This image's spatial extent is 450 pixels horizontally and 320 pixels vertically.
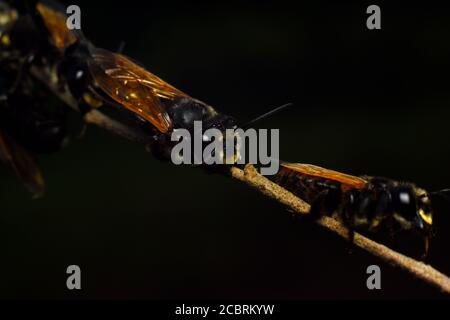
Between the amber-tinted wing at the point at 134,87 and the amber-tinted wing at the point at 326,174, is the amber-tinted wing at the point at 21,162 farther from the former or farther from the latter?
the amber-tinted wing at the point at 326,174

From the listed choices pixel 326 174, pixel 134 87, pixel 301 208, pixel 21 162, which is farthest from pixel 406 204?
pixel 21 162

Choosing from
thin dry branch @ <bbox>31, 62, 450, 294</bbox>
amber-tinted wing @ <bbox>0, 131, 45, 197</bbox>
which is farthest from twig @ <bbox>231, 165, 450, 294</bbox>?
amber-tinted wing @ <bbox>0, 131, 45, 197</bbox>

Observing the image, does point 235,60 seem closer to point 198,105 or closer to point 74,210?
point 74,210

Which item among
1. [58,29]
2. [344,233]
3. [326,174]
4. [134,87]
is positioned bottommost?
[344,233]

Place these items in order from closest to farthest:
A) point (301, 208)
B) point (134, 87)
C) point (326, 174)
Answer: point (301, 208), point (326, 174), point (134, 87)

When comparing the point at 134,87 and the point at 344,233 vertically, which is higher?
the point at 134,87

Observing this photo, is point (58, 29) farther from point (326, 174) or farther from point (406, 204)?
point (406, 204)

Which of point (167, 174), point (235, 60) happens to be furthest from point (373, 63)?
point (167, 174)
